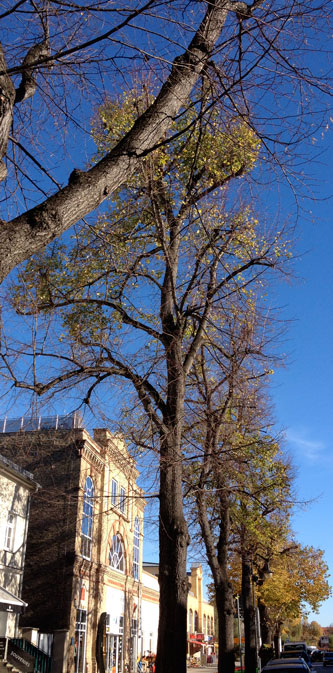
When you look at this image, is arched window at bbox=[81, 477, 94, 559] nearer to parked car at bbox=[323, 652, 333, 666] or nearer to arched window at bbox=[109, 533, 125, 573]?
arched window at bbox=[109, 533, 125, 573]

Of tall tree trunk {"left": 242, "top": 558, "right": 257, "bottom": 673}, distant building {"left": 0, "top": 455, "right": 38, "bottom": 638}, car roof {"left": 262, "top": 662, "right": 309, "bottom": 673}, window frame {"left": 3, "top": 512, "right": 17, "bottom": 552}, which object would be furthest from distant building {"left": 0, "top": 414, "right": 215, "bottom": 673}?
car roof {"left": 262, "top": 662, "right": 309, "bottom": 673}

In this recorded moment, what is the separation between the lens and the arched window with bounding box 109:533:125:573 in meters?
32.8

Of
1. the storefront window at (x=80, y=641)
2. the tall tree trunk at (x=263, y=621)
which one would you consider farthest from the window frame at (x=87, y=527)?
the tall tree trunk at (x=263, y=621)

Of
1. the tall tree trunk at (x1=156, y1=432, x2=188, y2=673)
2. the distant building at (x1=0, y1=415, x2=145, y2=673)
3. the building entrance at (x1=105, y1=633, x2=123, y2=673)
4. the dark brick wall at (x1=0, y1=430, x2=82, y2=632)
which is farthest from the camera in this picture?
the building entrance at (x1=105, y1=633, x2=123, y2=673)

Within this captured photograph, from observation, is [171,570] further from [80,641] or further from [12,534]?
[80,641]

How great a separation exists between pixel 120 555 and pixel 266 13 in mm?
→ 34008

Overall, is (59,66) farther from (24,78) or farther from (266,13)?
(266,13)

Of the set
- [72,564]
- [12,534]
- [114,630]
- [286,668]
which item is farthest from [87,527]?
[286,668]

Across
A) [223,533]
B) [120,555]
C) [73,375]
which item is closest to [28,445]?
[73,375]

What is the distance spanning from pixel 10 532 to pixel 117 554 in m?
12.8

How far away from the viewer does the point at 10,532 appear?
22859mm

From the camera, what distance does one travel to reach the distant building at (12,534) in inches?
855

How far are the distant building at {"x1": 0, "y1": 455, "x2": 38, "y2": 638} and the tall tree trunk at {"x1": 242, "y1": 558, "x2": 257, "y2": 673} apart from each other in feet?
29.4

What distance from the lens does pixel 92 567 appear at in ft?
95.3
